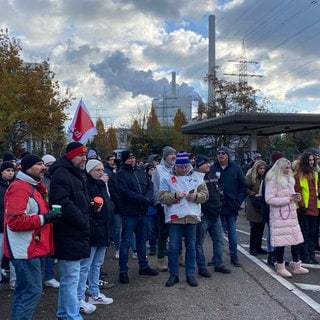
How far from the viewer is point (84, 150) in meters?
4.91

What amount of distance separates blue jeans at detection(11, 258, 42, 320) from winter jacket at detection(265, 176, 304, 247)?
4.12 metres

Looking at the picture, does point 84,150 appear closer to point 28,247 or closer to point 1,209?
point 28,247

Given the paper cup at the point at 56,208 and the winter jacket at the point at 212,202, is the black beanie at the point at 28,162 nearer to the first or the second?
the paper cup at the point at 56,208

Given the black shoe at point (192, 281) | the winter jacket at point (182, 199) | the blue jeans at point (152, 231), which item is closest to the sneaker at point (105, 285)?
the black shoe at point (192, 281)

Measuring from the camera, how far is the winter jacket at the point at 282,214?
7.14 metres

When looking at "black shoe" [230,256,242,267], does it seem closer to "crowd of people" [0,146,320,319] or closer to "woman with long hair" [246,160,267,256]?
"crowd of people" [0,146,320,319]

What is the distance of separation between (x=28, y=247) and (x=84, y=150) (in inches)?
47.3

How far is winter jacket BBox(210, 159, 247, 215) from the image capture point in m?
7.84

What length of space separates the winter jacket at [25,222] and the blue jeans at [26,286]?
0.28 feet

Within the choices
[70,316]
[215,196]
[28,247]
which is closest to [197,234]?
[215,196]

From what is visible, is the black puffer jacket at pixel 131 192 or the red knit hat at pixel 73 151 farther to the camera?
the black puffer jacket at pixel 131 192

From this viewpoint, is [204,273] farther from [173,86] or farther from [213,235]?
[173,86]

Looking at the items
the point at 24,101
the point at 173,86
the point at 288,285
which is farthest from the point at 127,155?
the point at 173,86

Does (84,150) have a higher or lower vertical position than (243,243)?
higher
